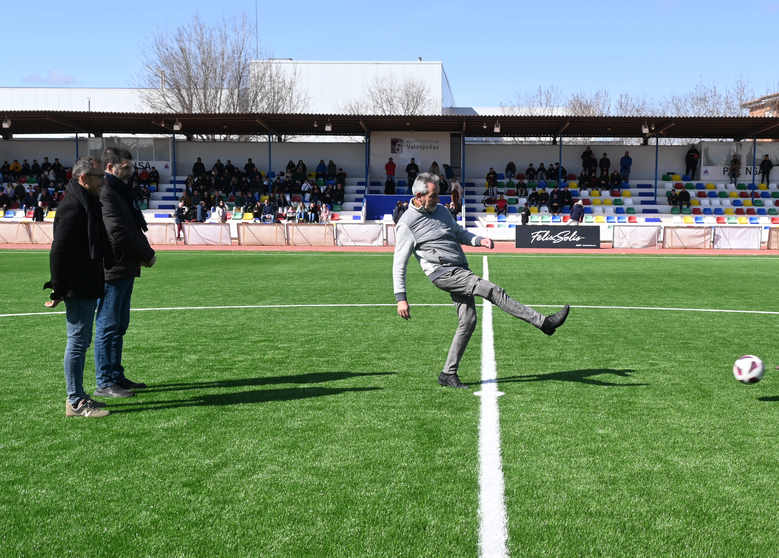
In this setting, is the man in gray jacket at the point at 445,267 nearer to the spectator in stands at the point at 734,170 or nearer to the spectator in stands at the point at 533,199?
the spectator in stands at the point at 533,199

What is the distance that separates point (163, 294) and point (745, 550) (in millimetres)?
11550

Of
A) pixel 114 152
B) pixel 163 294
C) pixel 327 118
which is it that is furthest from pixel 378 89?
pixel 114 152

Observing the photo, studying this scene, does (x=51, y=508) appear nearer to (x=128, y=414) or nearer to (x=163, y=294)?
(x=128, y=414)

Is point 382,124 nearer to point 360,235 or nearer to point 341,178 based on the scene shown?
point 341,178

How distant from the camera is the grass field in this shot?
3.32 m

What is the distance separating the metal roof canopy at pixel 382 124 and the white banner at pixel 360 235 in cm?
961

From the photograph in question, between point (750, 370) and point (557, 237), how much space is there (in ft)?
78.1

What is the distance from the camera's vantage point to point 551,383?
6242 millimetres

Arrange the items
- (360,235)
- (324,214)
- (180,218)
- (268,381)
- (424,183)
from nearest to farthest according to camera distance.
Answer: (424,183)
(268,381)
(360,235)
(180,218)
(324,214)

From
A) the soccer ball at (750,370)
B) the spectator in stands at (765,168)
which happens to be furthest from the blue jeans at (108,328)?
the spectator in stands at (765,168)

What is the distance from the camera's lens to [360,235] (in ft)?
98.5

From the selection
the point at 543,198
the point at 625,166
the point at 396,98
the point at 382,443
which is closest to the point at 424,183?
the point at 382,443

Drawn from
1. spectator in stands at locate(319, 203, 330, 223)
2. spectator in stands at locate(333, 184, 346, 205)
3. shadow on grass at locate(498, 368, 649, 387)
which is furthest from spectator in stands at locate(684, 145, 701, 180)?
shadow on grass at locate(498, 368, 649, 387)

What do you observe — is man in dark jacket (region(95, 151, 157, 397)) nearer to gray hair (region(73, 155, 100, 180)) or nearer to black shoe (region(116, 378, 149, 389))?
black shoe (region(116, 378, 149, 389))
